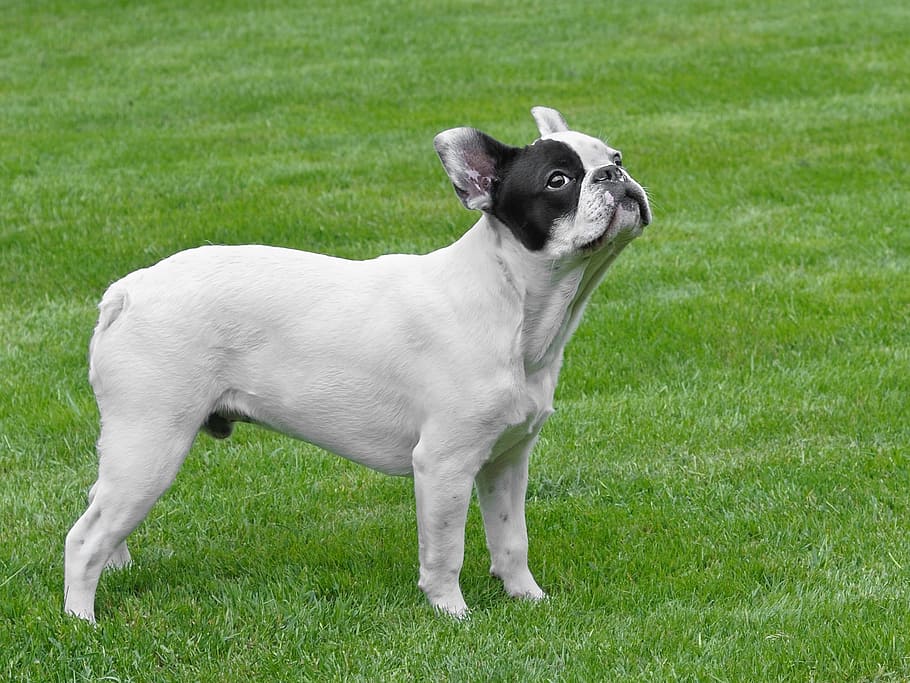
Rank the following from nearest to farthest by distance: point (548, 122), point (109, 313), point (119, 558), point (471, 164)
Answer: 1. point (471, 164)
2. point (109, 313)
3. point (548, 122)
4. point (119, 558)

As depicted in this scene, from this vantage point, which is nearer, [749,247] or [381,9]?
[749,247]

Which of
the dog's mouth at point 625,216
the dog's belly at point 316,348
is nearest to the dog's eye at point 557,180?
the dog's mouth at point 625,216

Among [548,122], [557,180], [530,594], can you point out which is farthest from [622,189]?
[530,594]

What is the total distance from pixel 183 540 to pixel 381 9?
13755 mm

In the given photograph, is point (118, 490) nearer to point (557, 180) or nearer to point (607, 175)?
point (557, 180)

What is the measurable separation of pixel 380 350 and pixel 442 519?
2.01ft

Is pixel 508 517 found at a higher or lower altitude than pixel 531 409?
lower

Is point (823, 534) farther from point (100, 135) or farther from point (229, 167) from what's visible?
point (100, 135)

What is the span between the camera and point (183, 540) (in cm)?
537

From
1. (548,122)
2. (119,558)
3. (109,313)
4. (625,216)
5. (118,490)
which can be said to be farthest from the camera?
(119,558)

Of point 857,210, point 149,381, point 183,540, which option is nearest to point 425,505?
point 149,381

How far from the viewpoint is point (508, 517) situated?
4.81 meters

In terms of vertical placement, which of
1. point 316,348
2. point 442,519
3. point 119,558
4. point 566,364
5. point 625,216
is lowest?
point 566,364

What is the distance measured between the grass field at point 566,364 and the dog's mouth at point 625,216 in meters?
1.34
